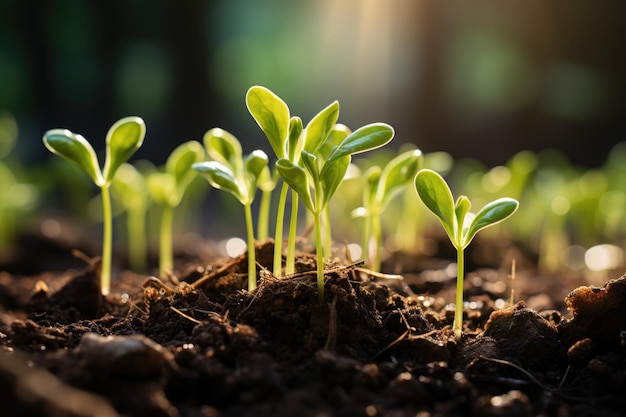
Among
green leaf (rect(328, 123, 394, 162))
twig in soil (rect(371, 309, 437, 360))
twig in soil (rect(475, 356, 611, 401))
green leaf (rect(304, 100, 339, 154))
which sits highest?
green leaf (rect(304, 100, 339, 154))

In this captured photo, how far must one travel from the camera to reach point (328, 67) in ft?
23.5

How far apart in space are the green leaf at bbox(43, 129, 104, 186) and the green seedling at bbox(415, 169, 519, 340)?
0.73 m

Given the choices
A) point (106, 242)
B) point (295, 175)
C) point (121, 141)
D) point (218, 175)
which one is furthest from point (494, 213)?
point (106, 242)

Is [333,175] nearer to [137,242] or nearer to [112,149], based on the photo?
[112,149]

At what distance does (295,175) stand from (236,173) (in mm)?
324

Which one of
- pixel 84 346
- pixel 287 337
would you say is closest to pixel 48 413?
pixel 84 346

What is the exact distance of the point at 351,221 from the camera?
261 cm

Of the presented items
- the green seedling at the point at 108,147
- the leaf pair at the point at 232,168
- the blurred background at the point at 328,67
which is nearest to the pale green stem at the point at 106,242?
the green seedling at the point at 108,147

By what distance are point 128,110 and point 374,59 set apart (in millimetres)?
2820

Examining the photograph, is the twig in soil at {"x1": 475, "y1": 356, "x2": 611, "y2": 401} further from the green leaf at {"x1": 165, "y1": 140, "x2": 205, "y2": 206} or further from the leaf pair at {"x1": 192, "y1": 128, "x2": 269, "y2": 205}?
the green leaf at {"x1": 165, "y1": 140, "x2": 205, "y2": 206}

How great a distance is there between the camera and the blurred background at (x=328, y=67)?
20.8 feet

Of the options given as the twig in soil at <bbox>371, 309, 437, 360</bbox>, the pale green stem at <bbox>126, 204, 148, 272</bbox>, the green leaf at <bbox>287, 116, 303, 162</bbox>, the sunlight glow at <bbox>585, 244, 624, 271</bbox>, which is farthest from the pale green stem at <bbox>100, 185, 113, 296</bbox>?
the sunlight glow at <bbox>585, 244, 624, 271</bbox>

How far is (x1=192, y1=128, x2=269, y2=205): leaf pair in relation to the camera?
3.96 feet

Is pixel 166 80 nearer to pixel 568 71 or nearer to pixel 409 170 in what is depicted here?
pixel 568 71
